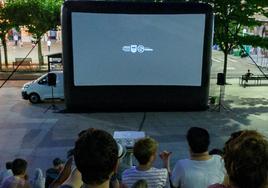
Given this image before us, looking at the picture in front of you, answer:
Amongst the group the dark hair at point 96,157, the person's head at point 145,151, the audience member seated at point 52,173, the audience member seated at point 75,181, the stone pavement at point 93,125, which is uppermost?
the dark hair at point 96,157

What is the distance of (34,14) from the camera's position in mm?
29859

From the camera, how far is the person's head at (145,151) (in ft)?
14.8

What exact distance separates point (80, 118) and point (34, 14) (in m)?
14.9

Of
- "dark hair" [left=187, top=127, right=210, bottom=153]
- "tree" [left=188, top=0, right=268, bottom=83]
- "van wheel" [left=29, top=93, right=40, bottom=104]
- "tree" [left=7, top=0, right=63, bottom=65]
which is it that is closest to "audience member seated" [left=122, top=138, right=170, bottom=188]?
"dark hair" [left=187, top=127, right=210, bottom=153]

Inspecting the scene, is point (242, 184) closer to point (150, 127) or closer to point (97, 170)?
point (97, 170)

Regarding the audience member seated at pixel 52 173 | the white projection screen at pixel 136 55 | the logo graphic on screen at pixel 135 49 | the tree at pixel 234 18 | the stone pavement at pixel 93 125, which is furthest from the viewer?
the tree at pixel 234 18

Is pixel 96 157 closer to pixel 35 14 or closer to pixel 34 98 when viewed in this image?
pixel 34 98

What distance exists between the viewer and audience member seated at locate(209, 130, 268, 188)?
2439 millimetres

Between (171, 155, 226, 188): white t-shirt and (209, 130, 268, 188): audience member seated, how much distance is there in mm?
1804

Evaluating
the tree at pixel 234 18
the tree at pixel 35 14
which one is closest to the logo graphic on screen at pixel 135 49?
the tree at pixel 234 18

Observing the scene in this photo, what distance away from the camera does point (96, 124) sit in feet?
54.0

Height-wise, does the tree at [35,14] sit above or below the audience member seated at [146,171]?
above

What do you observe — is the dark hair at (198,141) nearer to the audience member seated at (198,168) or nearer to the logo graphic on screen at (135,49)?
the audience member seated at (198,168)

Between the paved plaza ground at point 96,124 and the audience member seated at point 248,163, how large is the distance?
9.48 m
